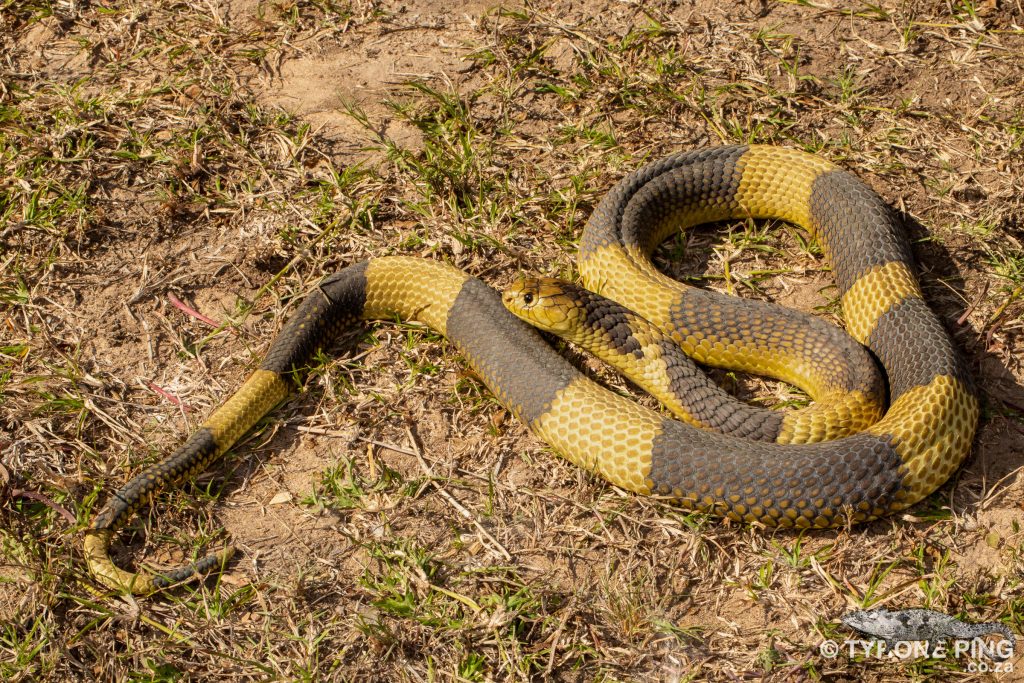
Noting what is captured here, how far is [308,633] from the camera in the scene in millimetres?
4062

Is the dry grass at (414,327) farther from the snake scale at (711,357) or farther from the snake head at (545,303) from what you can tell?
the snake head at (545,303)

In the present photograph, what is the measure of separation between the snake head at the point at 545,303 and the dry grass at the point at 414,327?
0.51 m

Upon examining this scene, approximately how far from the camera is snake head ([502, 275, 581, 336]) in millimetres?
4891

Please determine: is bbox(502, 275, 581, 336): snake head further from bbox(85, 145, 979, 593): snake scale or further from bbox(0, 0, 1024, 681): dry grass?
bbox(0, 0, 1024, 681): dry grass

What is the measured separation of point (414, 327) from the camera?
5426 mm

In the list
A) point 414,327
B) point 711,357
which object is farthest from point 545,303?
point 711,357

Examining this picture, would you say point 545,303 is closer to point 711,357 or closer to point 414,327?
point 414,327

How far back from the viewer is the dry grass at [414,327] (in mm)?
4086

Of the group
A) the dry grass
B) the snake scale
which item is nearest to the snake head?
the snake scale

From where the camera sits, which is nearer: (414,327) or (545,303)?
(545,303)

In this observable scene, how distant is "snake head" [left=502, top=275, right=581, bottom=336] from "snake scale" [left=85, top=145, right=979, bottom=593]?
0.36 ft

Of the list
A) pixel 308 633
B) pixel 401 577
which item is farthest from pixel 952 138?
pixel 308 633

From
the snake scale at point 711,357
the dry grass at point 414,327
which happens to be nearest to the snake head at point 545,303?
the snake scale at point 711,357

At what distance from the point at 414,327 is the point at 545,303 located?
3.14ft
